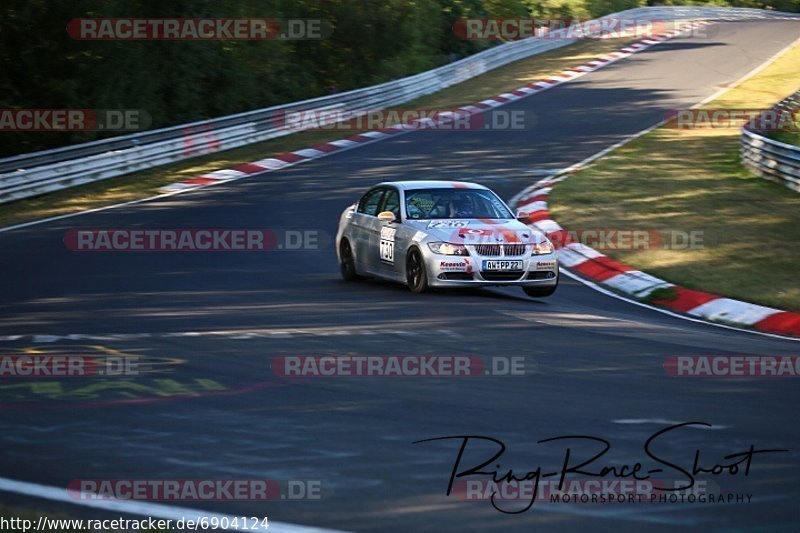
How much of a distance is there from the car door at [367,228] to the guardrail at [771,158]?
9.01 meters

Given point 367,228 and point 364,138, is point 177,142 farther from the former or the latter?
point 367,228

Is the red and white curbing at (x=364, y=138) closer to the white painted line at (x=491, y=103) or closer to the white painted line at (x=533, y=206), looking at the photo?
the white painted line at (x=491, y=103)

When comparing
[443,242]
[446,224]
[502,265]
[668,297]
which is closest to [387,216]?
[446,224]

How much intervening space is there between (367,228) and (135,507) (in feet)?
30.8

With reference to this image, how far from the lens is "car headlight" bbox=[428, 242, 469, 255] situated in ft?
43.4

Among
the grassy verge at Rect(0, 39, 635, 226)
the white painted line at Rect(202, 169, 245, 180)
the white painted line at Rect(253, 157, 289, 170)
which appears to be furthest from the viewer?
the white painted line at Rect(253, 157, 289, 170)

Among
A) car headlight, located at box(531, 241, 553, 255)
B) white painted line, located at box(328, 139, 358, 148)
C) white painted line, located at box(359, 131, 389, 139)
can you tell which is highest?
car headlight, located at box(531, 241, 553, 255)

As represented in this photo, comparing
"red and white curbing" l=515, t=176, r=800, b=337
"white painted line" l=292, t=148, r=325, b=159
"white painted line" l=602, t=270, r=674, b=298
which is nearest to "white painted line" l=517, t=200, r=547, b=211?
"red and white curbing" l=515, t=176, r=800, b=337

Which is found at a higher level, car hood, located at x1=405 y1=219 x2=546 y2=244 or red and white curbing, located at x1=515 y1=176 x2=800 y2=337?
car hood, located at x1=405 y1=219 x2=546 y2=244

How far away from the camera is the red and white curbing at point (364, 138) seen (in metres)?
25.5

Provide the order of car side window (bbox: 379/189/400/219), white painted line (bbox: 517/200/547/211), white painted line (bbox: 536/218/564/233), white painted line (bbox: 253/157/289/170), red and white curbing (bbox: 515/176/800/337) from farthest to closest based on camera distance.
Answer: white painted line (bbox: 253/157/289/170) → white painted line (bbox: 517/200/547/211) → white painted line (bbox: 536/218/564/233) → car side window (bbox: 379/189/400/219) → red and white curbing (bbox: 515/176/800/337)

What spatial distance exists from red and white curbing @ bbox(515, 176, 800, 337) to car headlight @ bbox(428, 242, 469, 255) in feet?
7.93

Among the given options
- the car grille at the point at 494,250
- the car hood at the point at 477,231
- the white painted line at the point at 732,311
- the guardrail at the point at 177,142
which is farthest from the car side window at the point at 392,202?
the guardrail at the point at 177,142

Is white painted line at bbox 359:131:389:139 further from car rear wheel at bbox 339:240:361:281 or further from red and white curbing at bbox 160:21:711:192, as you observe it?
car rear wheel at bbox 339:240:361:281
